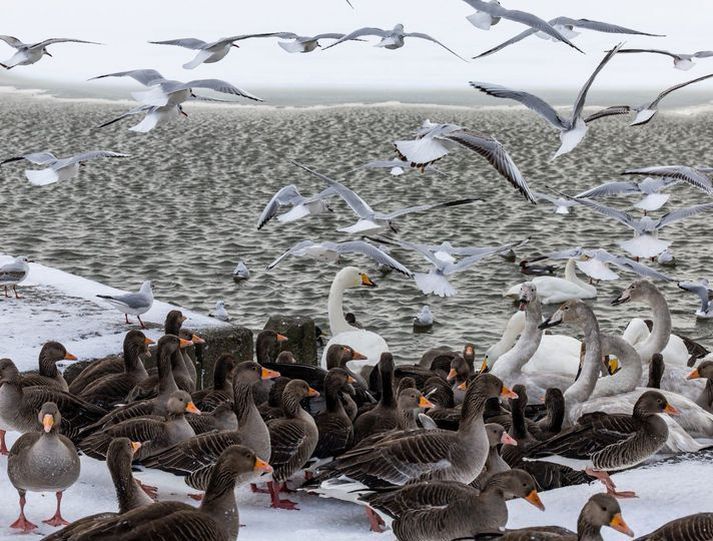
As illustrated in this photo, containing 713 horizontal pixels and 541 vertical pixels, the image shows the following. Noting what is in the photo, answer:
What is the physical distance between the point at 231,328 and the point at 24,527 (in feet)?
15.9

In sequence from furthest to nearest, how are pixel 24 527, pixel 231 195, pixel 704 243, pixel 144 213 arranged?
pixel 231 195, pixel 144 213, pixel 704 243, pixel 24 527

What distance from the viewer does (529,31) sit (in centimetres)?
1106

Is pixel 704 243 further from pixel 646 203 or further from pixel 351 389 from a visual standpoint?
pixel 351 389

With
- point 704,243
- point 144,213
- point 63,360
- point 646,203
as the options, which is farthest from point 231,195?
point 63,360

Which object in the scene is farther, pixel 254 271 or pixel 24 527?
pixel 254 271

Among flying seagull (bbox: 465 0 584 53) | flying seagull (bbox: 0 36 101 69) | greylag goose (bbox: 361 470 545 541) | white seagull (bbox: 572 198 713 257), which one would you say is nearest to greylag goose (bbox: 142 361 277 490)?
greylag goose (bbox: 361 470 545 541)

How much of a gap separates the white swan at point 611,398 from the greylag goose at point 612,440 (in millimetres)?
588

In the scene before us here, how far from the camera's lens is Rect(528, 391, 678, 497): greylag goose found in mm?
8344

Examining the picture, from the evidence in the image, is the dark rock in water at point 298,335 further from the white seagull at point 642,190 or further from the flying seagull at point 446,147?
the white seagull at point 642,190

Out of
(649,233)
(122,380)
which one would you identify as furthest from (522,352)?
(122,380)

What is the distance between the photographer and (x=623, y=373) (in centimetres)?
1034

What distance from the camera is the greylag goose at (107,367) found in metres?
10.2

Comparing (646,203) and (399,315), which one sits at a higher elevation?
(646,203)

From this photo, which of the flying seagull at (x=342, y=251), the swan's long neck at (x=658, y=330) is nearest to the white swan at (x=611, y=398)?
the swan's long neck at (x=658, y=330)
